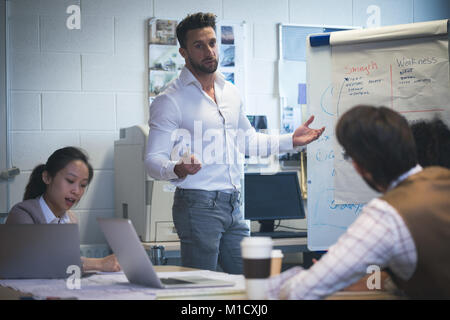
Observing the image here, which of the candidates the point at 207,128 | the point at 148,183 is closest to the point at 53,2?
the point at 148,183

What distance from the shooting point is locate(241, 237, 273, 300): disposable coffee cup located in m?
1.26

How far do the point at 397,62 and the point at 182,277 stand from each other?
67.6 inches

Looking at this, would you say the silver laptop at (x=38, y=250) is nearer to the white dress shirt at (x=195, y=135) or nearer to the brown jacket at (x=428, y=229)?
the white dress shirt at (x=195, y=135)

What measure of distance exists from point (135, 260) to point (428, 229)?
2.39ft

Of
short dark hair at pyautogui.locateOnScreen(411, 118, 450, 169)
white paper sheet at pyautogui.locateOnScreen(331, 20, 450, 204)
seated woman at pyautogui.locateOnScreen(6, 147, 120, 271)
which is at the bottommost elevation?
seated woman at pyautogui.locateOnScreen(6, 147, 120, 271)

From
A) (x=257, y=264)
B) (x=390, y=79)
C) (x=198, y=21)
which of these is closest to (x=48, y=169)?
(x=198, y=21)

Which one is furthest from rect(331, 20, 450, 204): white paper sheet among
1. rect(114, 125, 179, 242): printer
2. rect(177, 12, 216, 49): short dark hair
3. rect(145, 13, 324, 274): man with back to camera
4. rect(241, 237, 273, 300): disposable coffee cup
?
rect(241, 237, 273, 300): disposable coffee cup

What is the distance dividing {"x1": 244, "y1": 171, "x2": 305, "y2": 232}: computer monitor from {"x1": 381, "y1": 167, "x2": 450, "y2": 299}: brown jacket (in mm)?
2388

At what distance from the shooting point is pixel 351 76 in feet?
9.64

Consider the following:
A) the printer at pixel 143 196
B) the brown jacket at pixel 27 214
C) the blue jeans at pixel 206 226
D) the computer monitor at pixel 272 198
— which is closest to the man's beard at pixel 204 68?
the blue jeans at pixel 206 226

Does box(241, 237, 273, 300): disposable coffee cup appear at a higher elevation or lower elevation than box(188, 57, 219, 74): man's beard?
lower

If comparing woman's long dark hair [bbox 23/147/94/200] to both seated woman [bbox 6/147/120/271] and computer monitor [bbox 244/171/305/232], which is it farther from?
computer monitor [bbox 244/171/305/232]

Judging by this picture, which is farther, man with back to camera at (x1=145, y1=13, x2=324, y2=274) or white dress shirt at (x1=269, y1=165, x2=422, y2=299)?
man with back to camera at (x1=145, y1=13, x2=324, y2=274)

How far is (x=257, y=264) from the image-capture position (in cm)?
127
